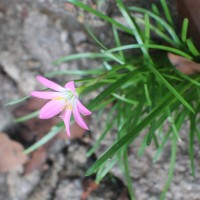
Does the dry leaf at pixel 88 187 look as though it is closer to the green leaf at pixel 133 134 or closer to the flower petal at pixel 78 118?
the green leaf at pixel 133 134

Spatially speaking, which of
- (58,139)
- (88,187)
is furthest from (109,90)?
(58,139)

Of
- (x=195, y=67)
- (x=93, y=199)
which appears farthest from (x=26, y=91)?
(x=195, y=67)

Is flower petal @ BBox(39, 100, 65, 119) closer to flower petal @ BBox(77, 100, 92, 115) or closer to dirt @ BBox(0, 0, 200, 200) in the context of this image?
flower petal @ BBox(77, 100, 92, 115)

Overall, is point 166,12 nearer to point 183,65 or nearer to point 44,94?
point 183,65

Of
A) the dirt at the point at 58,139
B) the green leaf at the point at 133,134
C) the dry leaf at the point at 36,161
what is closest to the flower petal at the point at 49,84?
the green leaf at the point at 133,134

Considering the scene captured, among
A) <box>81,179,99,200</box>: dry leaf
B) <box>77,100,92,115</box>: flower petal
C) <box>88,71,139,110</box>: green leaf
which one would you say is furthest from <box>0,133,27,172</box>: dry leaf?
<box>77,100,92,115</box>: flower petal

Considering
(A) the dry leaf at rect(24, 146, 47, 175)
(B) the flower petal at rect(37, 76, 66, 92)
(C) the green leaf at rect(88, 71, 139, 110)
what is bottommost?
(A) the dry leaf at rect(24, 146, 47, 175)

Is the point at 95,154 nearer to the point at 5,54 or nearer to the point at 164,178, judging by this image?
the point at 164,178
